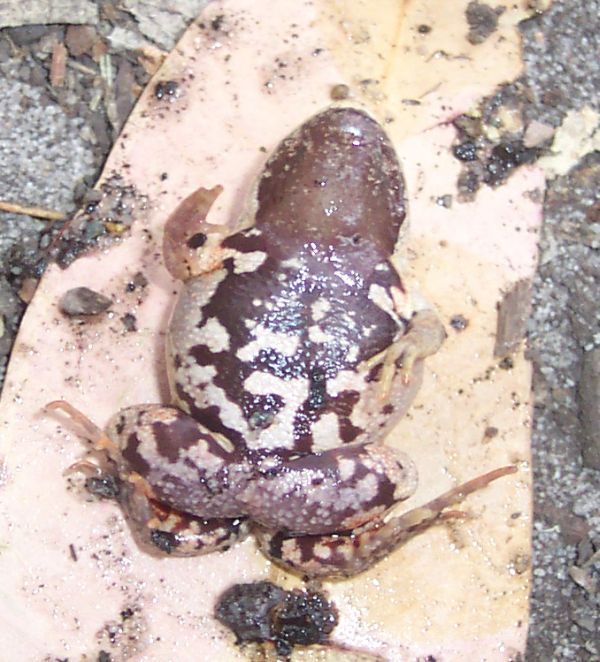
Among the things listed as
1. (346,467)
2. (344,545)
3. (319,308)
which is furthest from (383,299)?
(344,545)

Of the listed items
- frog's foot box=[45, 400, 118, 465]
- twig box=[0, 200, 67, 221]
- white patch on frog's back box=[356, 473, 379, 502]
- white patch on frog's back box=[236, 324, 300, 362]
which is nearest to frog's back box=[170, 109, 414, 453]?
white patch on frog's back box=[236, 324, 300, 362]

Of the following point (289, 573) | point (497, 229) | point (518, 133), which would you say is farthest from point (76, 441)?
point (518, 133)

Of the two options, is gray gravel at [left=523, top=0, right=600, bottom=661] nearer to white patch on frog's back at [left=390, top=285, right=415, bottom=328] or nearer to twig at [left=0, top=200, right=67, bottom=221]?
white patch on frog's back at [left=390, top=285, right=415, bottom=328]

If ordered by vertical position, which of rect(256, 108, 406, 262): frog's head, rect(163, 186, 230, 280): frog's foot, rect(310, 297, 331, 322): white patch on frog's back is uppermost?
rect(256, 108, 406, 262): frog's head

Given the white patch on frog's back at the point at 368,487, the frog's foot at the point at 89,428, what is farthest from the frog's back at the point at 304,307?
the frog's foot at the point at 89,428

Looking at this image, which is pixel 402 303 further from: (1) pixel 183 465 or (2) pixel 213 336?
(1) pixel 183 465

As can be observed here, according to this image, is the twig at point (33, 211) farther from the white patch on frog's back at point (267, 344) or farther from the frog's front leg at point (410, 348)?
the frog's front leg at point (410, 348)
